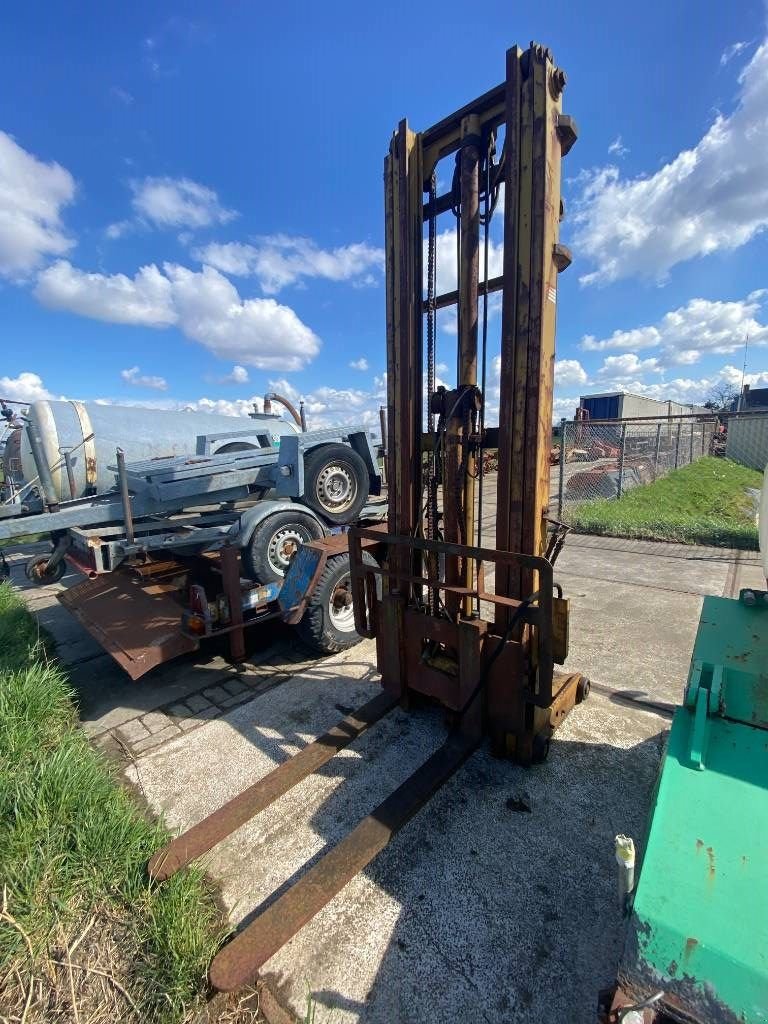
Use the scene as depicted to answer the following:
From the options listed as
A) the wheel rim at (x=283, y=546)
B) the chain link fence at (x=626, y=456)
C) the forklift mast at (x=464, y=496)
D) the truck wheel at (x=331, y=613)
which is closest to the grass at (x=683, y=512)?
the chain link fence at (x=626, y=456)

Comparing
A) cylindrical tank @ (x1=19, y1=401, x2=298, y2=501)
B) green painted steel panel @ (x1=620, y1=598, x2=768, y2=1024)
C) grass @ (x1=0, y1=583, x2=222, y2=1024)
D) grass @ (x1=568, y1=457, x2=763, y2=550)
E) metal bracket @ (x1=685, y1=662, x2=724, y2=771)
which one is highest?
cylindrical tank @ (x1=19, y1=401, x2=298, y2=501)

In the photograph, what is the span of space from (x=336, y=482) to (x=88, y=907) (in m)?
4.14

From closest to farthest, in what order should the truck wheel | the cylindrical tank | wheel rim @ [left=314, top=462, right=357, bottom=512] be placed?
the truck wheel, wheel rim @ [left=314, top=462, right=357, bottom=512], the cylindrical tank

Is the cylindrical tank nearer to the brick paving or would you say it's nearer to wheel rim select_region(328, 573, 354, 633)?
wheel rim select_region(328, 573, 354, 633)

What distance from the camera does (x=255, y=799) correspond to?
8.18ft

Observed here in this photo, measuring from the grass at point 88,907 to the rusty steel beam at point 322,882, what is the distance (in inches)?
6.6

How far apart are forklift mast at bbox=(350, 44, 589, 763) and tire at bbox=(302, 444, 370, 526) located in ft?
6.93

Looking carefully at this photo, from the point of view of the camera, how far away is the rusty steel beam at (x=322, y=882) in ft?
5.69

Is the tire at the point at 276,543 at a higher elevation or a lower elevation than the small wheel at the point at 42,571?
higher

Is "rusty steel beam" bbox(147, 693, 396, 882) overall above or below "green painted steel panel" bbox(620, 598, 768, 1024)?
below

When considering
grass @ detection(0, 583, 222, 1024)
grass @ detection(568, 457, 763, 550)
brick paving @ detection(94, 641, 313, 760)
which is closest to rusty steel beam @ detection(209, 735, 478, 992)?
grass @ detection(0, 583, 222, 1024)

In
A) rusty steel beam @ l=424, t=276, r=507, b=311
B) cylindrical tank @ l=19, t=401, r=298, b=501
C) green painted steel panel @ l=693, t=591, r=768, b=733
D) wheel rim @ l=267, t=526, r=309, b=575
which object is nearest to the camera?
green painted steel panel @ l=693, t=591, r=768, b=733

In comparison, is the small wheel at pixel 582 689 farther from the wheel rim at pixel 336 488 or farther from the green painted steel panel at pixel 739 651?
the wheel rim at pixel 336 488

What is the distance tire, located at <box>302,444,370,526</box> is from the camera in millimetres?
5273
